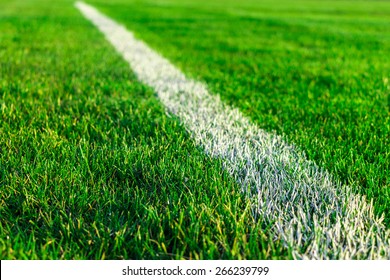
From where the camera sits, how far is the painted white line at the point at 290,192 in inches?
46.3

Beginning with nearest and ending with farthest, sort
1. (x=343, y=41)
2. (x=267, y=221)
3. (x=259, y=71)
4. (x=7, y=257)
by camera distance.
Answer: (x=7, y=257) → (x=267, y=221) → (x=259, y=71) → (x=343, y=41)

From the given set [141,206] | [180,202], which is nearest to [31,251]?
[141,206]

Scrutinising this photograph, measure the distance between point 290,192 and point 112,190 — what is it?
2.16 feet

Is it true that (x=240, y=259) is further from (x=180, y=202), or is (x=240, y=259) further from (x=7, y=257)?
A: (x=7, y=257)

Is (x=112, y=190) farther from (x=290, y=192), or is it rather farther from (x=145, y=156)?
(x=290, y=192)

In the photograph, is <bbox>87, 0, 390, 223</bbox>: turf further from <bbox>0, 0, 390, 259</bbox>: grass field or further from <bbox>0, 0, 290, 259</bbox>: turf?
<bbox>0, 0, 290, 259</bbox>: turf

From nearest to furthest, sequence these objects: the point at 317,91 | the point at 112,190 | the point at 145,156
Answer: the point at 112,190 → the point at 145,156 → the point at 317,91

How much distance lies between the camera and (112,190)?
1438 millimetres

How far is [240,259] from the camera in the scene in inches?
44.2

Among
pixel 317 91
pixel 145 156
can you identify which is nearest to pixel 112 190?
pixel 145 156

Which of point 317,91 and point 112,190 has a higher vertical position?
point 317,91

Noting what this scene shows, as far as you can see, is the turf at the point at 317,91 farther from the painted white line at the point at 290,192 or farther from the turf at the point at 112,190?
the turf at the point at 112,190

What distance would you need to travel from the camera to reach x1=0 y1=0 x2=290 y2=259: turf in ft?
3.84

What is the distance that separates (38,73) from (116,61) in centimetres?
102
